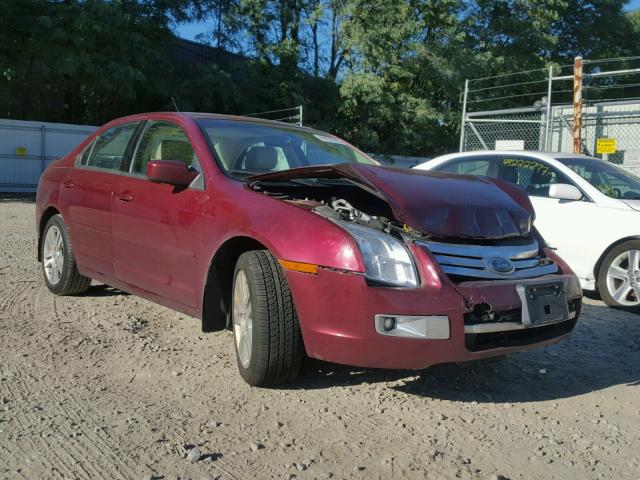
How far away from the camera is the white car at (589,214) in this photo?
5.75 m

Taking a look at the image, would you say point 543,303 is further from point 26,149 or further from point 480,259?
point 26,149

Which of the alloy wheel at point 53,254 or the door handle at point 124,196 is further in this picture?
the alloy wheel at point 53,254

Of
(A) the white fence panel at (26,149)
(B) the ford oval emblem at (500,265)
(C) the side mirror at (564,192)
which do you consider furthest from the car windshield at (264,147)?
(A) the white fence panel at (26,149)

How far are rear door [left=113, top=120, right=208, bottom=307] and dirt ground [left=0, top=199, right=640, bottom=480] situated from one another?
1.49 ft

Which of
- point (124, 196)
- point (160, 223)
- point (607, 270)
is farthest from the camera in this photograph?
point (607, 270)

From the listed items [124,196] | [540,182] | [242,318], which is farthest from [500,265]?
[540,182]

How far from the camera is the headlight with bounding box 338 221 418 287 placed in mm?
2965

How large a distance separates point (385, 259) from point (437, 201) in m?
0.53

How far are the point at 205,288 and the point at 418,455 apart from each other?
155 centimetres

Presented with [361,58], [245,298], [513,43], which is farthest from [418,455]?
[513,43]

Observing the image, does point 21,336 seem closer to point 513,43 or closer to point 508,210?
point 508,210

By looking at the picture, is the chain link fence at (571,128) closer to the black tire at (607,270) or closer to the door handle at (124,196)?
the black tire at (607,270)

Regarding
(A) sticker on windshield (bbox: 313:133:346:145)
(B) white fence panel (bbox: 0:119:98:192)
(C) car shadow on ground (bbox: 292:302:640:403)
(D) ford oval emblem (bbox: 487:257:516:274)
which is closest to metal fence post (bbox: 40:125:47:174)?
(B) white fence panel (bbox: 0:119:98:192)

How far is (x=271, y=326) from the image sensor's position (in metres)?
3.16
